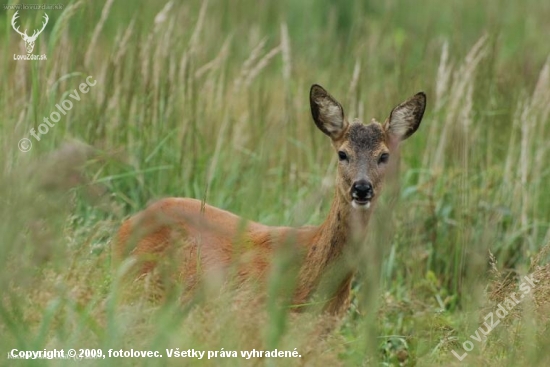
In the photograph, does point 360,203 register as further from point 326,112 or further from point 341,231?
point 326,112

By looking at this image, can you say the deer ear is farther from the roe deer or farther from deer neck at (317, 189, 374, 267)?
deer neck at (317, 189, 374, 267)

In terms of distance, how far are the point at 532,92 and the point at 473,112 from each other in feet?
2.75

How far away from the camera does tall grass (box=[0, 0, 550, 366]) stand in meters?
4.71

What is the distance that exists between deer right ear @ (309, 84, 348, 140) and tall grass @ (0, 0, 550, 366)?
435mm

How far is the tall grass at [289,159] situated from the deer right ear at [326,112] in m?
0.44

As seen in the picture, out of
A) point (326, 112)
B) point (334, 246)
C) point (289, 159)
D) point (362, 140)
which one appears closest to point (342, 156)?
point (362, 140)

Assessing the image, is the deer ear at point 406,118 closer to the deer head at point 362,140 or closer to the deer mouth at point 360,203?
the deer head at point 362,140

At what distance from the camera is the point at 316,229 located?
20.5 ft

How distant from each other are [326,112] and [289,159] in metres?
1.93

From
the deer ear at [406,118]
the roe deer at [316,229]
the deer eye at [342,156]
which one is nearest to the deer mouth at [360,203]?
the roe deer at [316,229]

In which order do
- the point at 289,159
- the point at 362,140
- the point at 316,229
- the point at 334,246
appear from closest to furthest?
the point at 334,246, the point at 316,229, the point at 362,140, the point at 289,159

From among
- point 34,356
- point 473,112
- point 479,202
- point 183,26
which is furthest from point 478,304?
point 183,26

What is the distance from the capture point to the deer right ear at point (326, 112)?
6.47 metres

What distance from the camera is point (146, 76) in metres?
7.59
